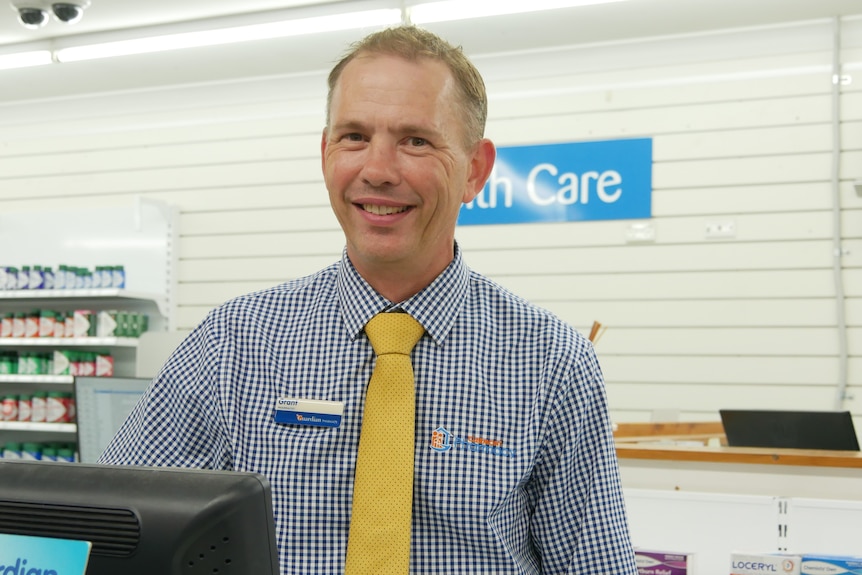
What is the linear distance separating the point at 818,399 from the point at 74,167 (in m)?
5.18

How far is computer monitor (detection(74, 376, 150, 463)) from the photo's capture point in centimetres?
285

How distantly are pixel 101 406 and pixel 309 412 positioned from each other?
6.34 ft

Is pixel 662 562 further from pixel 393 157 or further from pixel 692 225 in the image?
pixel 692 225

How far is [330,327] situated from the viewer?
1315 millimetres

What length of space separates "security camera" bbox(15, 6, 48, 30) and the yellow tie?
4.12 m

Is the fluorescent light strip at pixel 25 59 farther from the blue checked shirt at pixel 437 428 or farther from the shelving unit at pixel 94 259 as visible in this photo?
the blue checked shirt at pixel 437 428

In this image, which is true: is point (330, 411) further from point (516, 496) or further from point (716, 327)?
point (716, 327)

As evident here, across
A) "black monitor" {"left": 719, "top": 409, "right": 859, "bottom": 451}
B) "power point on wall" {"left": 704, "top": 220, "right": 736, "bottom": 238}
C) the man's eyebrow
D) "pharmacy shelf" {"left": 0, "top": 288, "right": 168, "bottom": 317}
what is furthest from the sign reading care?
the man's eyebrow

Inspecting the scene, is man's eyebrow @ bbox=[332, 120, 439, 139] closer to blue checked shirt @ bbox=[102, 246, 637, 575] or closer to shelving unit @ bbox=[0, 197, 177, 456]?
blue checked shirt @ bbox=[102, 246, 637, 575]

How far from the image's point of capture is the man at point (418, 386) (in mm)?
1189

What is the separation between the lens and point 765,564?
6.23ft

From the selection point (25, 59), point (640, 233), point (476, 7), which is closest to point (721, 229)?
point (640, 233)

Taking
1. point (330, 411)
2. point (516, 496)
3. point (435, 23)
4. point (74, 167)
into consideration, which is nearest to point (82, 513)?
point (330, 411)

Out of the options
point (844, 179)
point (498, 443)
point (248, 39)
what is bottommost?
point (498, 443)
